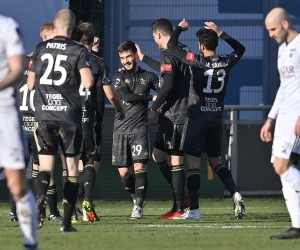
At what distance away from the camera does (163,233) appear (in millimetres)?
9547

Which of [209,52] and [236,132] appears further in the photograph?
[236,132]

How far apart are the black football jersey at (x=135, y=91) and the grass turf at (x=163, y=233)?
1083mm

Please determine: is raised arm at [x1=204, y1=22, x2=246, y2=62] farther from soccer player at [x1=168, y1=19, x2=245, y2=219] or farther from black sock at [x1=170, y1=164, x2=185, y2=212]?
black sock at [x1=170, y1=164, x2=185, y2=212]

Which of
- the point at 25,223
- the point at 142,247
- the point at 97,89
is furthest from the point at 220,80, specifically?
the point at 25,223

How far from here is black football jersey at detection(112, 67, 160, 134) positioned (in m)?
12.5

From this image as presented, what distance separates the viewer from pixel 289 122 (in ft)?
28.7

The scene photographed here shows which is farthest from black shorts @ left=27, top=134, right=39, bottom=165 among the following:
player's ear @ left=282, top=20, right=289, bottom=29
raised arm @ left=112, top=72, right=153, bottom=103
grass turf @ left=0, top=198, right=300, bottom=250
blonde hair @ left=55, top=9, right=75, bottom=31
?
player's ear @ left=282, top=20, right=289, bottom=29

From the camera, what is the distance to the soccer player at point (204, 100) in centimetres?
1200

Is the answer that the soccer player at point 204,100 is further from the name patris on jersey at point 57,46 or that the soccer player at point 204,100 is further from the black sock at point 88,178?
the name patris on jersey at point 57,46

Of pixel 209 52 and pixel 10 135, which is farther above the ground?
pixel 209 52

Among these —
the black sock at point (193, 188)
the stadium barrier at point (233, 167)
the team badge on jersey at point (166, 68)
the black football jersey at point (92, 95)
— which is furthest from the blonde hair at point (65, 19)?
the stadium barrier at point (233, 167)

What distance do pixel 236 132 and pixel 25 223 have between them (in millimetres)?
9872

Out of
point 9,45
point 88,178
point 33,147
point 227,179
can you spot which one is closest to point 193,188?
point 227,179

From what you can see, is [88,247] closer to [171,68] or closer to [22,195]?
[22,195]
